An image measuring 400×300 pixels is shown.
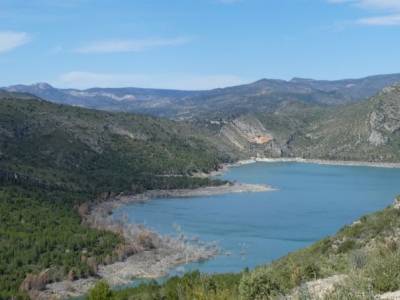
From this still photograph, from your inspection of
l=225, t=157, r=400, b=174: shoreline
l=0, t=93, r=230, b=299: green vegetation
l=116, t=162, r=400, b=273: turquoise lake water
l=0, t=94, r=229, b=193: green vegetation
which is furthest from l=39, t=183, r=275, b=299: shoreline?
l=225, t=157, r=400, b=174: shoreline

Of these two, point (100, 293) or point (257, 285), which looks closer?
point (257, 285)

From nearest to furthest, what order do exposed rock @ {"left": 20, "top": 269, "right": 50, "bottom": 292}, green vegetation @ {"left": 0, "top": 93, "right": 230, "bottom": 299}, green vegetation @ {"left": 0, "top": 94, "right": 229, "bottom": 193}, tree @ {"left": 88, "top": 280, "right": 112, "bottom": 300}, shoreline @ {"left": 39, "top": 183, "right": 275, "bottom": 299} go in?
tree @ {"left": 88, "top": 280, "right": 112, "bottom": 300}, exposed rock @ {"left": 20, "top": 269, "right": 50, "bottom": 292}, shoreline @ {"left": 39, "top": 183, "right": 275, "bottom": 299}, green vegetation @ {"left": 0, "top": 93, "right": 230, "bottom": 299}, green vegetation @ {"left": 0, "top": 94, "right": 229, "bottom": 193}

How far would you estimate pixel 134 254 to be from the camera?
6525 centimetres

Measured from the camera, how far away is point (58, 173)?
107312 mm

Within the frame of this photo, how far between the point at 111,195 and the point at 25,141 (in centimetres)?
2249

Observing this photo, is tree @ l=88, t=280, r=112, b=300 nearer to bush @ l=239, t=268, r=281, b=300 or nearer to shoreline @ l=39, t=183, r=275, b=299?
bush @ l=239, t=268, r=281, b=300

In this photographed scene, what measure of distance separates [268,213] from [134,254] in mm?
30255

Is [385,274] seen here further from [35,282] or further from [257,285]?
[35,282]

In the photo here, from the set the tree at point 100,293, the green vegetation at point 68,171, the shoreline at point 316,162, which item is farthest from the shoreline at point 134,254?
the shoreline at point 316,162

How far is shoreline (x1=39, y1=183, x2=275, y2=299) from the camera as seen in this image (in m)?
53.6

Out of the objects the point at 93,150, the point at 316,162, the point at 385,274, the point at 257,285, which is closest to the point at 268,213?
the point at 93,150

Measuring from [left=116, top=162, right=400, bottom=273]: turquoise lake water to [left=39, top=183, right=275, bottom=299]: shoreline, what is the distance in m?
2.15

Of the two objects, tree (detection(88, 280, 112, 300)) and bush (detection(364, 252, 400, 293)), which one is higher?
bush (detection(364, 252, 400, 293))

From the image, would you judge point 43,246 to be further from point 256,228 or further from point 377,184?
point 377,184
